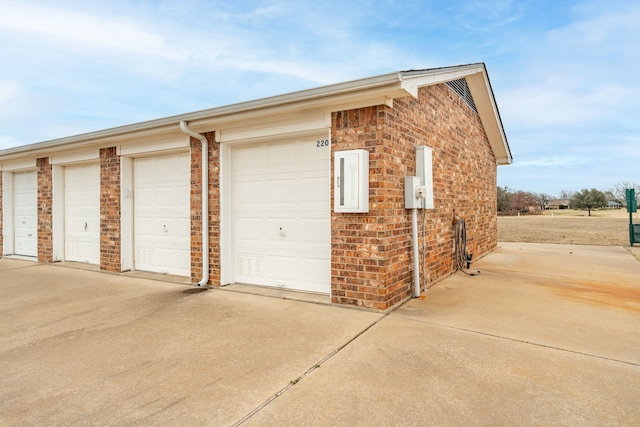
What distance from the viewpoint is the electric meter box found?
4309mm

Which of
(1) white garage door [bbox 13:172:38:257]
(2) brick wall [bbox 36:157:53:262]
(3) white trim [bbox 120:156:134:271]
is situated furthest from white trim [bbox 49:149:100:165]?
(1) white garage door [bbox 13:172:38:257]

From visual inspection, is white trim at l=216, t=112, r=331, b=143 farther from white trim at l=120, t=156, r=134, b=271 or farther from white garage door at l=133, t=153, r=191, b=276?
white trim at l=120, t=156, r=134, b=271

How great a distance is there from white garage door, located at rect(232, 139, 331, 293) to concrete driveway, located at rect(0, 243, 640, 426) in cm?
67

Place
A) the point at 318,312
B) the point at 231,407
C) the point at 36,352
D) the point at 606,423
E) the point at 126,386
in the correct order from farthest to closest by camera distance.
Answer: the point at 318,312, the point at 36,352, the point at 126,386, the point at 231,407, the point at 606,423

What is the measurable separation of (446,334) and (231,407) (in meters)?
2.30

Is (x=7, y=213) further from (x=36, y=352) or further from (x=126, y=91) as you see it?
(x=36, y=352)

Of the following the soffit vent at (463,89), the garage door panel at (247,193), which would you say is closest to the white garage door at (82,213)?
the garage door panel at (247,193)

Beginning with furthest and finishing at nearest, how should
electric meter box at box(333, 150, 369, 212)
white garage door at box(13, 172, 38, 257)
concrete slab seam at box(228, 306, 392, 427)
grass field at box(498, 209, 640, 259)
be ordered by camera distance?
grass field at box(498, 209, 640, 259) → white garage door at box(13, 172, 38, 257) → electric meter box at box(333, 150, 369, 212) → concrete slab seam at box(228, 306, 392, 427)

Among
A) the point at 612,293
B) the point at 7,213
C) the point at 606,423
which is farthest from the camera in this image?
the point at 7,213

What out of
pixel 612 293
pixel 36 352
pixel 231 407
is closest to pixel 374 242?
pixel 231 407

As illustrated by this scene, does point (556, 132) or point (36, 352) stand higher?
point (556, 132)

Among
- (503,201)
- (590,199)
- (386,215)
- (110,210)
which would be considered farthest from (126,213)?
(590,199)

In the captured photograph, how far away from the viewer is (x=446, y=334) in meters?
3.52

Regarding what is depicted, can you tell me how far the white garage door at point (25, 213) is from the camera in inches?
353
